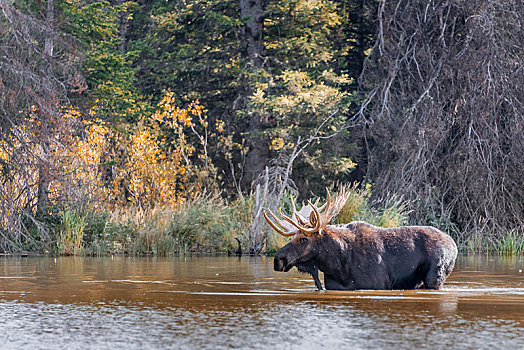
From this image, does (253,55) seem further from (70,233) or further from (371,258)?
(371,258)

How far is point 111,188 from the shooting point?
26.3m

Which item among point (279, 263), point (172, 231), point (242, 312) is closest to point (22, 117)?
point (172, 231)

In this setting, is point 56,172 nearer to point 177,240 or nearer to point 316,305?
point 177,240

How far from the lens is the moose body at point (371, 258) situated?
37.5ft

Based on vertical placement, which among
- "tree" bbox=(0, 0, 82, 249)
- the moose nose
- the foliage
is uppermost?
"tree" bbox=(0, 0, 82, 249)

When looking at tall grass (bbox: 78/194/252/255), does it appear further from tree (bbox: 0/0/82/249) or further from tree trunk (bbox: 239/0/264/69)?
tree trunk (bbox: 239/0/264/69)

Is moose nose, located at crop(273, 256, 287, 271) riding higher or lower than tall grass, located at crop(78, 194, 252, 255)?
lower

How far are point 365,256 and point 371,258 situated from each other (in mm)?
82

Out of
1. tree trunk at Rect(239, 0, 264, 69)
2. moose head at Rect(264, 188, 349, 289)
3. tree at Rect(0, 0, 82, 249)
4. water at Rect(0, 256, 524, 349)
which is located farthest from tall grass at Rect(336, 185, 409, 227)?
moose head at Rect(264, 188, 349, 289)

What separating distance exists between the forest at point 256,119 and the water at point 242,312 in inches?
250

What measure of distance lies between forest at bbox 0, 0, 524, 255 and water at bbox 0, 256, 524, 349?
250 inches

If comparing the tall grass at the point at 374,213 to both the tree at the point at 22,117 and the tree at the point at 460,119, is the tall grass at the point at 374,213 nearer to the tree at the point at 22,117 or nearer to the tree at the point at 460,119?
the tree at the point at 460,119

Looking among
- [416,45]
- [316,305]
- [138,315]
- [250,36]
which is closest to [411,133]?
[416,45]

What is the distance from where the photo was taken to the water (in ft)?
23.1
